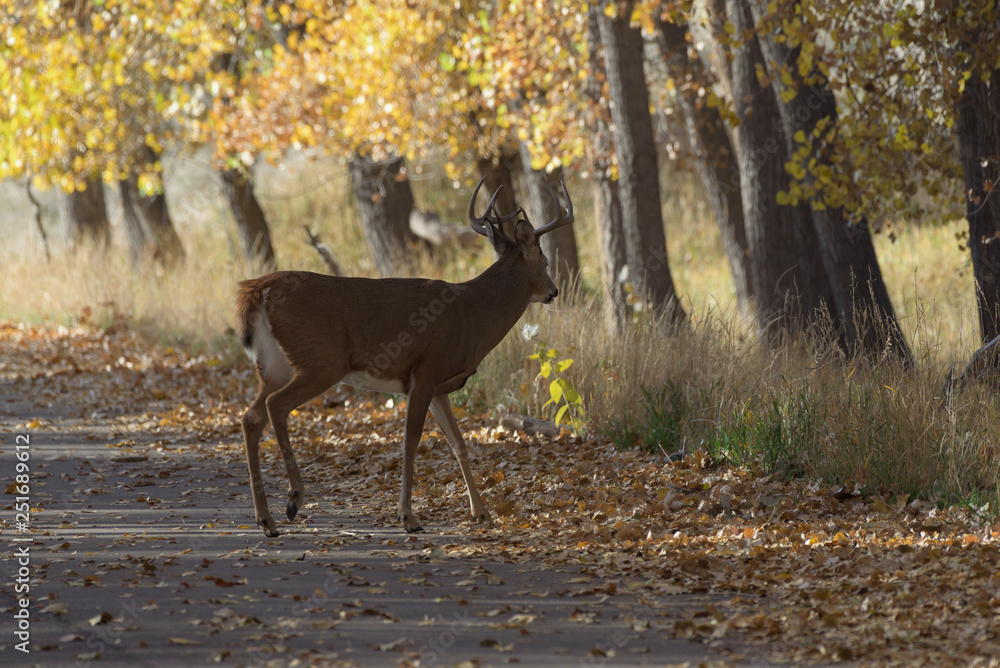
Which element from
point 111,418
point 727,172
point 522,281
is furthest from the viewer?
point 727,172

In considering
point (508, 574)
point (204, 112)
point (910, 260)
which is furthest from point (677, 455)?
point (204, 112)

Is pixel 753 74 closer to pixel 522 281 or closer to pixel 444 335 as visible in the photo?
pixel 522 281

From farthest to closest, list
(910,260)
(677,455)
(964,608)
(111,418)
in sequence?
1. (910,260)
2. (111,418)
3. (677,455)
4. (964,608)

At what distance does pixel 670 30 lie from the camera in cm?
1487

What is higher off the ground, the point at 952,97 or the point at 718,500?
the point at 952,97

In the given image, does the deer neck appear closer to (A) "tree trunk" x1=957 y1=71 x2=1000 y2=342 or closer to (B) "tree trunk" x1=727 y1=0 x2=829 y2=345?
(A) "tree trunk" x1=957 y1=71 x2=1000 y2=342

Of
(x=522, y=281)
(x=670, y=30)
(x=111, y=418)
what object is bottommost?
(x=111, y=418)

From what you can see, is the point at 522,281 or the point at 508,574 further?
the point at 522,281

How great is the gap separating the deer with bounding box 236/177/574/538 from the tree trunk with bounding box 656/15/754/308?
7.54 metres

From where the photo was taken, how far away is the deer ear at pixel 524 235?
23.6 ft

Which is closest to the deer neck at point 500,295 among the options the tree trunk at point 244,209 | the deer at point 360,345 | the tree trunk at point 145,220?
the deer at point 360,345

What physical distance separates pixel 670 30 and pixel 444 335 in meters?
9.54

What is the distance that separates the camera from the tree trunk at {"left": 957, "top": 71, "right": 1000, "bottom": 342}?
29.7 ft

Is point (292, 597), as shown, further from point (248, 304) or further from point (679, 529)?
point (679, 529)
